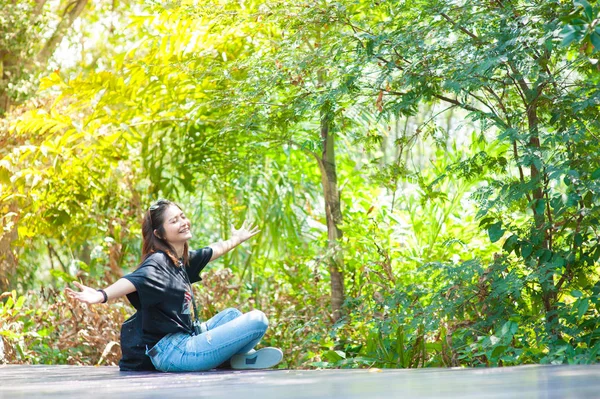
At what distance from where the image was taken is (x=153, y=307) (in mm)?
4117

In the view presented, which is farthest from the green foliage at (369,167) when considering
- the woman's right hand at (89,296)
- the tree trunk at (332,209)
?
the woman's right hand at (89,296)

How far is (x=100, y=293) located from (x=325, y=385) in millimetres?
1377

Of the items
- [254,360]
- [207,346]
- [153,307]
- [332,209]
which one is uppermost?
[332,209]

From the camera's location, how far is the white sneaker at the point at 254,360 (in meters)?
4.25

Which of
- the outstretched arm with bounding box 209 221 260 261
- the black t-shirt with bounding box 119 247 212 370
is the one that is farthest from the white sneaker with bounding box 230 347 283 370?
the outstretched arm with bounding box 209 221 260 261

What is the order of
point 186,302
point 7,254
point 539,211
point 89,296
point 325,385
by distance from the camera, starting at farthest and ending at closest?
point 7,254 < point 186,302 < point 539,211 < point 89,296 < point 325,385

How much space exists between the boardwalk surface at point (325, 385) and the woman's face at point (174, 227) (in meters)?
0.77

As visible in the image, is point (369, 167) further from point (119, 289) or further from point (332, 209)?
point (119, 289)

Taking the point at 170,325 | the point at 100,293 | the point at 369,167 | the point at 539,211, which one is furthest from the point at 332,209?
the point at 100,293

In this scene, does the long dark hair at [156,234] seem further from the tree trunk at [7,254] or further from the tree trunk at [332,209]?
the tree trunk at [7,254]

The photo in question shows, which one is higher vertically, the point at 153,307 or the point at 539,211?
the point at 539,211

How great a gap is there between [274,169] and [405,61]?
3.16m

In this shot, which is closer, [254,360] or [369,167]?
[254,360]

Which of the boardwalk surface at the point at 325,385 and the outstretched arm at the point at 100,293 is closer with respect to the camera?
the boardwalk surface at the point at 325,385
